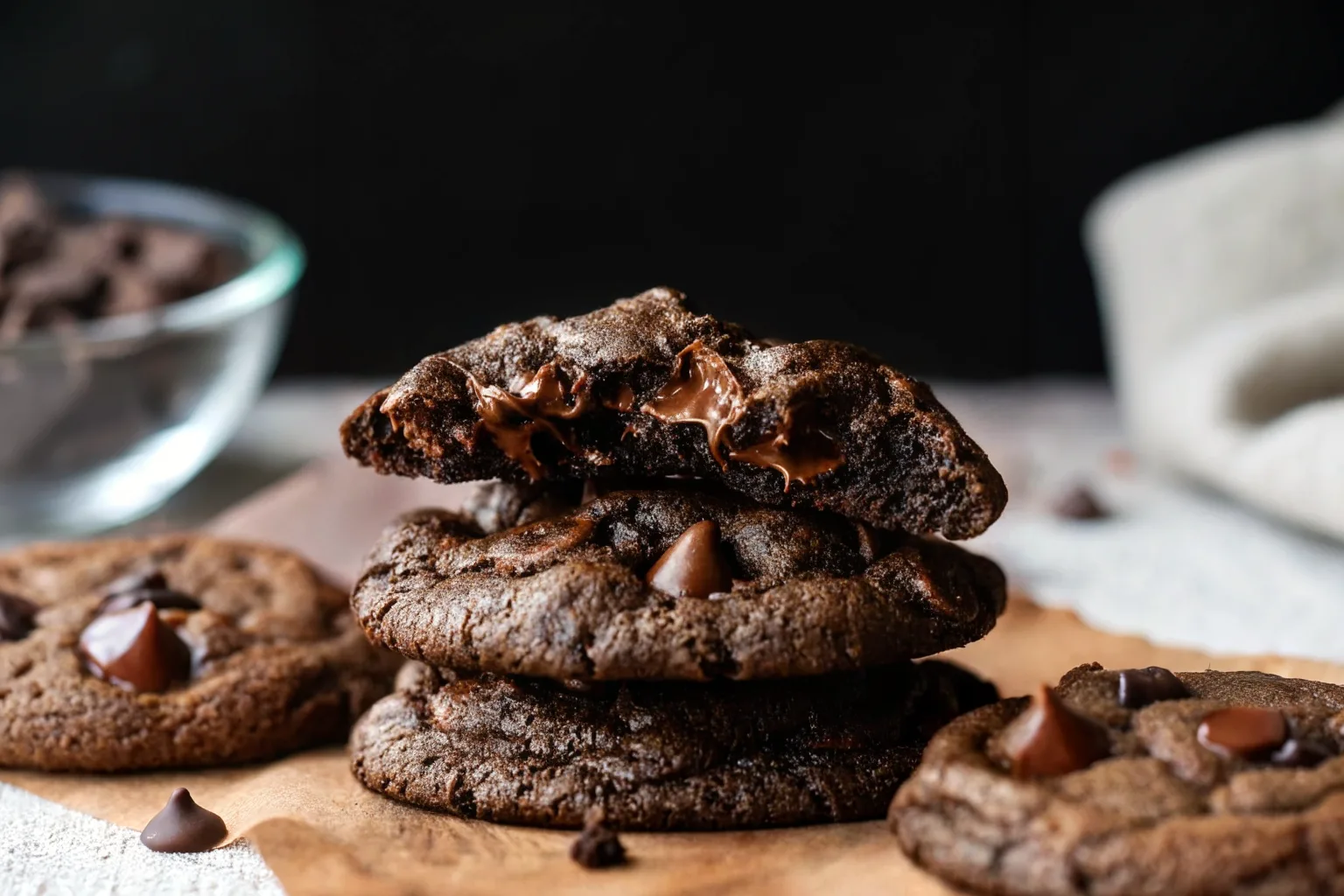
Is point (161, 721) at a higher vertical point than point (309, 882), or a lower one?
lower

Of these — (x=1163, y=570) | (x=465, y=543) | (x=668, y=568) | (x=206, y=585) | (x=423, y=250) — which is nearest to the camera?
(x=668, y=568)

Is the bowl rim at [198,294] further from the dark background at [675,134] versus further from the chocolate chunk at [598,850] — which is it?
the chocolate chunk at [598,850]

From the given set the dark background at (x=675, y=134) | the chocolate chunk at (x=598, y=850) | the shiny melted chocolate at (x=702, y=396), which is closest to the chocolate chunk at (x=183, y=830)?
the chocolate chunk at (x=598, y=850)

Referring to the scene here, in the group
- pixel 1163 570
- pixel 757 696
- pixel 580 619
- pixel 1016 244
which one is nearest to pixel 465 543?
pixel 580 619

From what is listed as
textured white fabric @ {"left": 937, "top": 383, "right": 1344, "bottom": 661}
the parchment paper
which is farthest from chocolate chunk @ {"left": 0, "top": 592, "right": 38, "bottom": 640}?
textured white fabric @ {"left": 937, "top": 383, "right": 1344, "bottom": 661}

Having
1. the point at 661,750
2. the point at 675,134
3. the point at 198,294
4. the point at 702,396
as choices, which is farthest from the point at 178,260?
the point at 661,750

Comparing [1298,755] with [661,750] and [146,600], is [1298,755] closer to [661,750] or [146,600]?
[661,750]

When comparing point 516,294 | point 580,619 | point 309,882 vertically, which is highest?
point 580,619

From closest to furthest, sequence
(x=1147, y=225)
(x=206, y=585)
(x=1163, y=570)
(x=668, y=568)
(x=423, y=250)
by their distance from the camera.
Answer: (x=668, y=568) → (x=206, y=585) → (x=1163, y=570) → (x=1147, y=225) → (x=423, y=250)

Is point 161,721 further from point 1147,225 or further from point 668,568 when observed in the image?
point 1147,225
